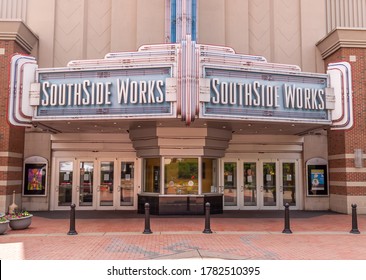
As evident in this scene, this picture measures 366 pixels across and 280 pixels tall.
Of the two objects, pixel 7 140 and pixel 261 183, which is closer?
pixel 7 140

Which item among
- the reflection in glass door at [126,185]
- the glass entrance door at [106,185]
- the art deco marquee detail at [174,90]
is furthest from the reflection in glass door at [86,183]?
the art deco marquee detail at [174,90]

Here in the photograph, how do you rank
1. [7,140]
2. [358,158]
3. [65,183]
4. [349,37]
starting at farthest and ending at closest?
[65,183], [349,37], [358,158], [7,140]

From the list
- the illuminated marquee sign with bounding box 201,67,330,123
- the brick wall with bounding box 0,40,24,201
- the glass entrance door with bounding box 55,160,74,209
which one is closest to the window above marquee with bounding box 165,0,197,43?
the illuminated marquee sign with bounding box 201,67,330,123

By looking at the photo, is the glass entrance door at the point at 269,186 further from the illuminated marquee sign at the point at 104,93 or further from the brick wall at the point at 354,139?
the illuminated marquee sign at the point at 104,93

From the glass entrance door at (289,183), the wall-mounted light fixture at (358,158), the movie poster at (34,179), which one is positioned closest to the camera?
the wall-mounted light fixture at (358,158)

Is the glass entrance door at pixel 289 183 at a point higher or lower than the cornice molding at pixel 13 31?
lower

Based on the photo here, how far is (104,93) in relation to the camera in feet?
45.0

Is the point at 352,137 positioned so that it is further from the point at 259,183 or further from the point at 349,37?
the point at 259,183

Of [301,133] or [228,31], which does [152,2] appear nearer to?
[228,31]

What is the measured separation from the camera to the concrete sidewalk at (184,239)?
9625 millimetres

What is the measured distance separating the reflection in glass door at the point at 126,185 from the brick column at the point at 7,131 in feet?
16.6

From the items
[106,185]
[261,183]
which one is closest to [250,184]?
[261,183]

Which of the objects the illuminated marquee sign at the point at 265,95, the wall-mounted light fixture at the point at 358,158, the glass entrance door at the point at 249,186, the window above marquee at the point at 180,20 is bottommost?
the glass entrance door at the point at 249,186

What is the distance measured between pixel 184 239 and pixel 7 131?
10.7m
